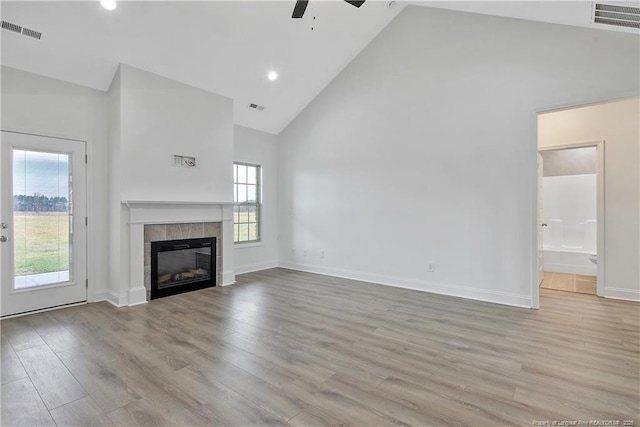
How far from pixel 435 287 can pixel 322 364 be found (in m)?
2.76

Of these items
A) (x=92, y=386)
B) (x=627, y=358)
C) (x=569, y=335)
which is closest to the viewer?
(x=92, y=386)

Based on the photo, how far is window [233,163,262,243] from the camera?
6.09 metres

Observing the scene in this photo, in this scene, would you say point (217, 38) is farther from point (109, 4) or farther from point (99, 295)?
point (99, 295)

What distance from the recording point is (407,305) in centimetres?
403

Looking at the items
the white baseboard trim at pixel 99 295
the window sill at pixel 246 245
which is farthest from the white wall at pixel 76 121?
the window sill at pixel 246 245

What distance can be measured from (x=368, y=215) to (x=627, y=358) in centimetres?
347

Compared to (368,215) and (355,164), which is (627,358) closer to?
(368,215)

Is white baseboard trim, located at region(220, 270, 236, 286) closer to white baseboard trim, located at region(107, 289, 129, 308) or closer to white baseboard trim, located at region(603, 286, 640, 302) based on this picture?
white baseboard trim, located at region(107, 289, 129, 308)

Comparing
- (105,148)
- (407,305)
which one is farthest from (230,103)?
(407,305)

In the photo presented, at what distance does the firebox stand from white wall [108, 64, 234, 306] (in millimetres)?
380

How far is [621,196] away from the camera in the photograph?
4293mm

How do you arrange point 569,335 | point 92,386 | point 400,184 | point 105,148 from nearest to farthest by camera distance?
point 92,386, point 569,335, point 105,148, point 400,184

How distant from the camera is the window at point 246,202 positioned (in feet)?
20.0

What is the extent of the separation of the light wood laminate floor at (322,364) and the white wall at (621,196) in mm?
400
